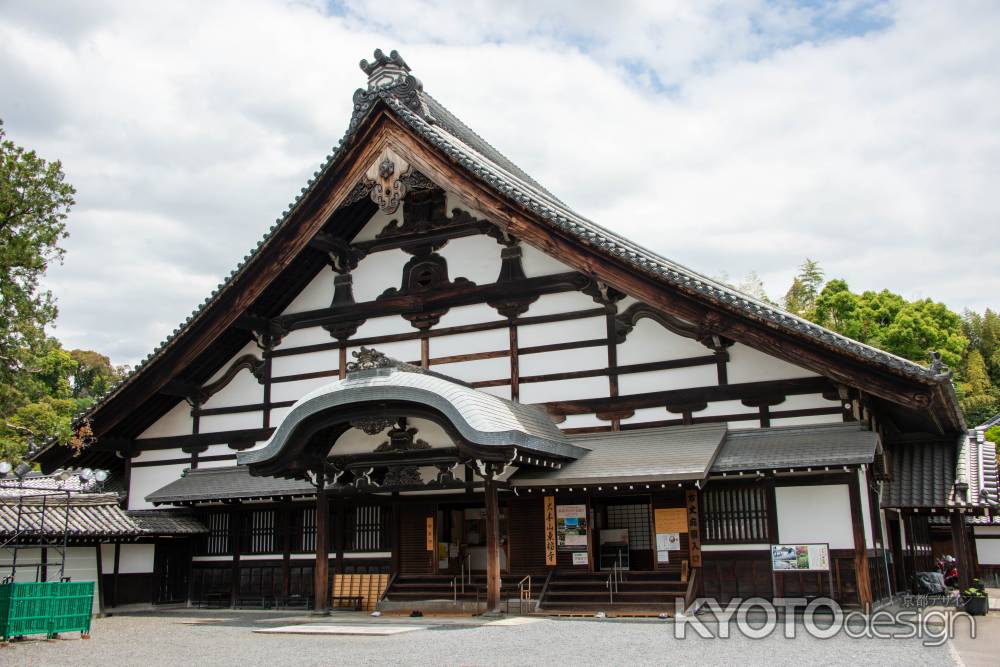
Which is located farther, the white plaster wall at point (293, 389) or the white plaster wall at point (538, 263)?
the white plaster wall at point (293, 389)

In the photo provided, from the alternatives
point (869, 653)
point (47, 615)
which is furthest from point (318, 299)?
point (869, 653)

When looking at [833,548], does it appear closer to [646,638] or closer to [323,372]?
[646,638]

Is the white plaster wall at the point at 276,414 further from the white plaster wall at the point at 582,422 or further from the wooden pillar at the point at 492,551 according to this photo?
the wooden pillar at the point at 492,551

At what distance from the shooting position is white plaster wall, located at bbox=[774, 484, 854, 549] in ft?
43.6

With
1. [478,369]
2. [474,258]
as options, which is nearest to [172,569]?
[478,369]

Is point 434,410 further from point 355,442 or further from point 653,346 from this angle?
point 653,346

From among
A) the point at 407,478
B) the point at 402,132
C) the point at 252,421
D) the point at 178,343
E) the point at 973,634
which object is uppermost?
the point at 402,132

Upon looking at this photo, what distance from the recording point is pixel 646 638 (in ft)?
35.3

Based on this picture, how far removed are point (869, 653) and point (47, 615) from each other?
417 inches

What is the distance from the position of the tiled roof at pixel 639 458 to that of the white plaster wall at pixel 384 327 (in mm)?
4328

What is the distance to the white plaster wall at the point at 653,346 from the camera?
1508 centimetres

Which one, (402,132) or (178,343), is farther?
(178,343)

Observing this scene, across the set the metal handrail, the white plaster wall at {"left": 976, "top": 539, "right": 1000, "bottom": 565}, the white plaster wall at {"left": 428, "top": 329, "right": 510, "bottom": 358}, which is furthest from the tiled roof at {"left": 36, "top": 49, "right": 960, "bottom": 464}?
the white plaster wall at {"left": 976, "top": 539, "right": 1000, "bottom": 565}

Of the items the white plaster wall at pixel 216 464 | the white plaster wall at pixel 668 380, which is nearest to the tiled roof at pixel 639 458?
the white plaster wall at pixel 668 380
